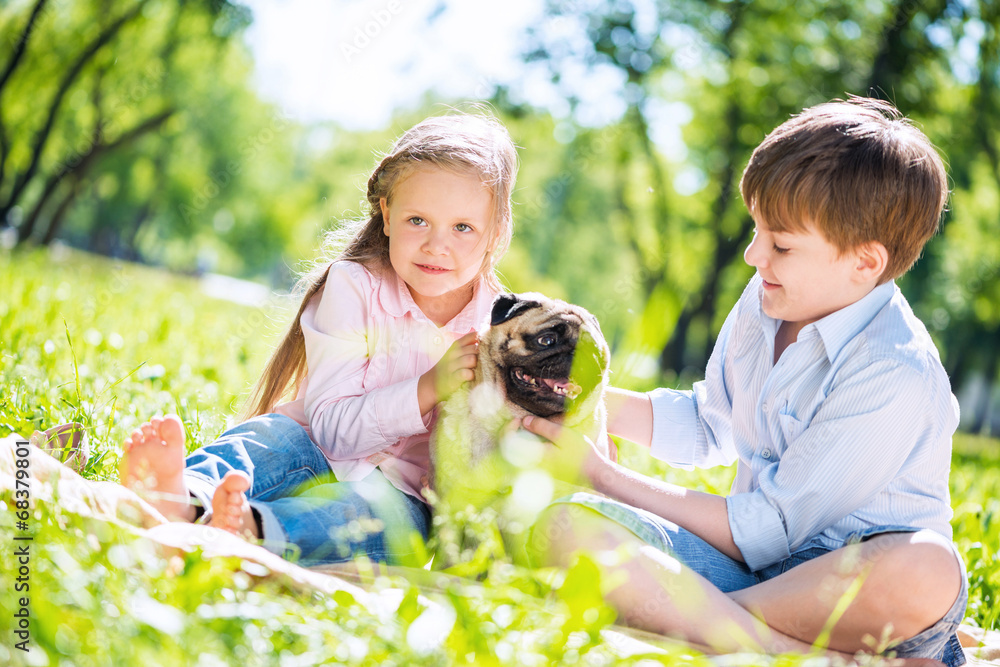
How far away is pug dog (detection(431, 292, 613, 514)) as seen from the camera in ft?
9.03

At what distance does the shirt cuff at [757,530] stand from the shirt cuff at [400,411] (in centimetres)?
117

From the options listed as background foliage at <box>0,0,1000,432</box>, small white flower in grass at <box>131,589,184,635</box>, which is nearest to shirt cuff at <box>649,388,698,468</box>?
small white flower in grass at <box>131,589,184,635</box>

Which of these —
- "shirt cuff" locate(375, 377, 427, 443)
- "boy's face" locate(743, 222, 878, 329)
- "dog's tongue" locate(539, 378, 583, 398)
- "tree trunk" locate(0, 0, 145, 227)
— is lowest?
"shirt cuff" locate(375, 377, 427, 443)

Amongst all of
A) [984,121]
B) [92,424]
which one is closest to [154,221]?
[984,121]

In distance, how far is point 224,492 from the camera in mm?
2342

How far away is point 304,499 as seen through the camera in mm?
2535

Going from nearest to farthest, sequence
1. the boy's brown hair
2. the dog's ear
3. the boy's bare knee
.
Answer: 1. the boy's bare knee
2. the boy's brown hair
3. the dog's ear

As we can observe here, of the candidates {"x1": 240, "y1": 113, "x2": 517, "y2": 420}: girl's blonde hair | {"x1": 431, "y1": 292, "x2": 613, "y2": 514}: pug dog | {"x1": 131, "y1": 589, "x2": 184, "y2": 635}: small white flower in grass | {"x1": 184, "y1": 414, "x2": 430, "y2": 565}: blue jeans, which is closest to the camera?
{"x1": 131, "y1": 589, "x2": 184, "y2": 635}: small white flower in grass

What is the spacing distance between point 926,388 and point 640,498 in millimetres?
976

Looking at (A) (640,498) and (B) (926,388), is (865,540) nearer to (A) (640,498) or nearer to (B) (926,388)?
(B) (926,388)

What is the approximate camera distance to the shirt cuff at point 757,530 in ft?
8.28

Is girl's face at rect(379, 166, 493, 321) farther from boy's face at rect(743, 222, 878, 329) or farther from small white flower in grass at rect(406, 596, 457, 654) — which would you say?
small white flower in grass at rect(406, 596, 457, 654)

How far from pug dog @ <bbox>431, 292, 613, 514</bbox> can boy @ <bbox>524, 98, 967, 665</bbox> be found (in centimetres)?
16

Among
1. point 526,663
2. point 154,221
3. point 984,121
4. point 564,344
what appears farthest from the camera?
point 154,221
